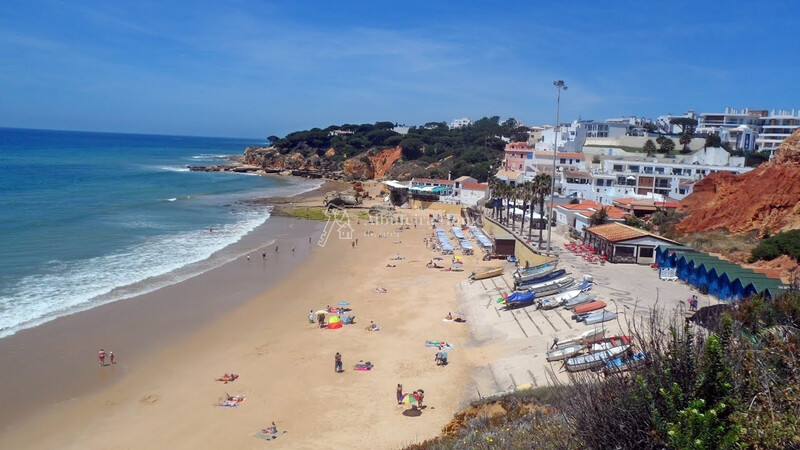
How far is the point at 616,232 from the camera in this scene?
2797cm

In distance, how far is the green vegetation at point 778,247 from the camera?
23016 millimetres

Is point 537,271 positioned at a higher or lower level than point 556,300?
lower

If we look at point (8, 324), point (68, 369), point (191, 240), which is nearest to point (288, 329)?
point (68, 369)

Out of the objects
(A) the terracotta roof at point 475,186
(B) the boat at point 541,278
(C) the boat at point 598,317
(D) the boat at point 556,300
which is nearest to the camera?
(C) the boat at point 598,317

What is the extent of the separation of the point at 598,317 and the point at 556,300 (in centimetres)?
243

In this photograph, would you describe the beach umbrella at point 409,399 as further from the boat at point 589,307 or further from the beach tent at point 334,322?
the boat at point 589,307

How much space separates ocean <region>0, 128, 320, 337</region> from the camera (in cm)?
2319

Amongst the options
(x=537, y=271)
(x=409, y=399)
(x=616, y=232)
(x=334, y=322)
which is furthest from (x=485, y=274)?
(x=409, y=399)

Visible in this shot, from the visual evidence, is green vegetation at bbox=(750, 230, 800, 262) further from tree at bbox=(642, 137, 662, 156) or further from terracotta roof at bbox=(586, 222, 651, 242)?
tree at bbox=(642, 137, 662, 156)

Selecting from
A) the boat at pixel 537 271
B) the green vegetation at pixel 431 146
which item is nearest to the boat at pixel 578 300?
the boat at pixel 537 271

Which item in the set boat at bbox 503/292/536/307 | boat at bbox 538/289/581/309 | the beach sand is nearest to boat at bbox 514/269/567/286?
boat at bbox 503/292/536/307

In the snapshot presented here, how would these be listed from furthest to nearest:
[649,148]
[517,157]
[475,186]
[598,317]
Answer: [517,157], [649,148], [475,186], [598,317]

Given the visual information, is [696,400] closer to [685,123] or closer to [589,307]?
[589,307]

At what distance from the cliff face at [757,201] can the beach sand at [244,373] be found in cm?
1591
